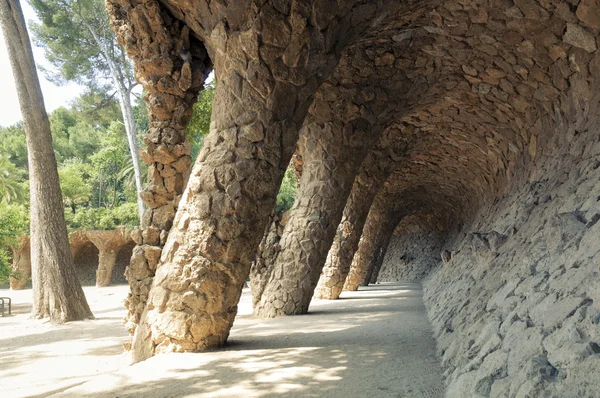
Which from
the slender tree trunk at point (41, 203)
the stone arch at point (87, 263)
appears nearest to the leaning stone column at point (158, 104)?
the slender tree trunk at point (41, 203)

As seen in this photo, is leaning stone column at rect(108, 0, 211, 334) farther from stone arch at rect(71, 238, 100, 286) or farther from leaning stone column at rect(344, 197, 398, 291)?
stone arch at rect(71, 238, 100, 286)

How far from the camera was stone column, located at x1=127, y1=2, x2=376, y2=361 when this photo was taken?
11.7ft

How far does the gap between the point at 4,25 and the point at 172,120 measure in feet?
18.2

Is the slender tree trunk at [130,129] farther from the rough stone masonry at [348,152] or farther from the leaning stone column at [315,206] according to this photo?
the rough stone masonry at [348,152]

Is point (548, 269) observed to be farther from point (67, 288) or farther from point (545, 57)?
point (67, 288)

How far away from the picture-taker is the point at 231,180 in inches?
145

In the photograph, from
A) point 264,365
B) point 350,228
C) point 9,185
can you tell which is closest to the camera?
point 264,365

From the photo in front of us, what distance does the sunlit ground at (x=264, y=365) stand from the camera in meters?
2.62

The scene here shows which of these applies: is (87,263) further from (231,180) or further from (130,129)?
(231,180)

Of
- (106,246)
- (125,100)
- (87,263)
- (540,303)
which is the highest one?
(125,100)

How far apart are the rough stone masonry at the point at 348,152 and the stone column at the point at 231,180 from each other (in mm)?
12

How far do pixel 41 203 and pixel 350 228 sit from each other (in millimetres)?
5473

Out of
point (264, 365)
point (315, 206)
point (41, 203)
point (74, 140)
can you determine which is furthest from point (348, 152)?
point (74, 140)

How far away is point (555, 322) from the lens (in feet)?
6.82
